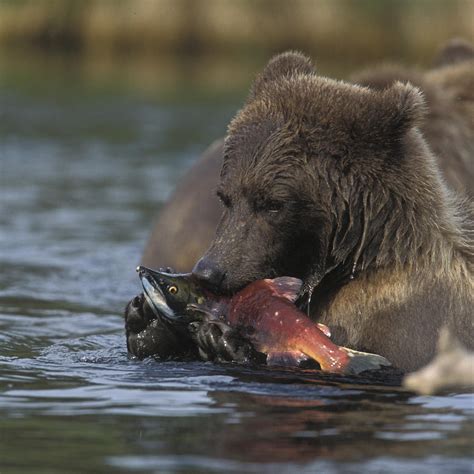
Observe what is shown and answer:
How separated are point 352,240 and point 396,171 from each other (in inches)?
15.6

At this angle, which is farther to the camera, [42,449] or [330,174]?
[330,174]

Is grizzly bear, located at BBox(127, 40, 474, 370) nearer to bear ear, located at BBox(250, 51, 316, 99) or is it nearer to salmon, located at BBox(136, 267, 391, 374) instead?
salmon, located at BBox(136, 267, 391, 374)

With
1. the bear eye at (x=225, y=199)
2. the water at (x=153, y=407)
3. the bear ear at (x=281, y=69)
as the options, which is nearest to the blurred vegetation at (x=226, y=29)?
the water at (x=153, y=407)

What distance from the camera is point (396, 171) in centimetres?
675

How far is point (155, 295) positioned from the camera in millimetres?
6895

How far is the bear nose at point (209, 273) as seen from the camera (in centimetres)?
667

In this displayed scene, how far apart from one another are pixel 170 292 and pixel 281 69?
142cm

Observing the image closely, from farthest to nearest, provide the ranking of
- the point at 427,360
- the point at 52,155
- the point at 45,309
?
the point at 52,155, the point at 45,309, the point at 427,360

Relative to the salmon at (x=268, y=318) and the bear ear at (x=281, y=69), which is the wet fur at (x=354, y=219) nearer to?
the salmon at (x=268, y=318)

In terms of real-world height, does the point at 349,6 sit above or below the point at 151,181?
above

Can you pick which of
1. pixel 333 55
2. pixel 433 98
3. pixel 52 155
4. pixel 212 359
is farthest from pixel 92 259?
pixel 333 55

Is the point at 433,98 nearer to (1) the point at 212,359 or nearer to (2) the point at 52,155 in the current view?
(1) the point at 212,359

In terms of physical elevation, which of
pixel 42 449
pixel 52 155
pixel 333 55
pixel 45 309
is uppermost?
pixel 333 55

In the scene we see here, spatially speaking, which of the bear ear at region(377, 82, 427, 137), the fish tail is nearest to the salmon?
the fish tail
